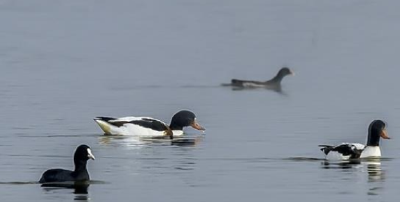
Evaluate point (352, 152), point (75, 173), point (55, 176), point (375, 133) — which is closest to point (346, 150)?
point (352, 152)

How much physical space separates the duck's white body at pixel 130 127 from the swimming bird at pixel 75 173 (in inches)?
317

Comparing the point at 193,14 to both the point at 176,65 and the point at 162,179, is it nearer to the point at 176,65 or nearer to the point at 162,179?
the point at 176,65

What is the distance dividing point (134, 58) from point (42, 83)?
1154 centimetres

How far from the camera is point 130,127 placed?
114 feet

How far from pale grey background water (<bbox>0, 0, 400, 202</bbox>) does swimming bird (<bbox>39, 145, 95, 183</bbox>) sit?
291mm

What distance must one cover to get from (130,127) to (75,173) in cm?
844

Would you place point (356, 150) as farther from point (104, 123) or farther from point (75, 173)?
point (104, 123)

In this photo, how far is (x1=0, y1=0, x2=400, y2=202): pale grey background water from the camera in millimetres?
26828

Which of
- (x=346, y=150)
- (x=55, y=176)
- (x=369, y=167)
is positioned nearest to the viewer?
(x=55, y=176)

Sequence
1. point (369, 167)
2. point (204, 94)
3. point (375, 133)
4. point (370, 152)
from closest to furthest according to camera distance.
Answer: point (369, 167) < point (370, 152) < point (375, 133) < point (204, 94)

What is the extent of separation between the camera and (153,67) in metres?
55.2

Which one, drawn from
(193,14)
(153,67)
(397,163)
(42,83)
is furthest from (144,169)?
(193,14)

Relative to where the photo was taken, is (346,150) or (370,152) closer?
(346,150)

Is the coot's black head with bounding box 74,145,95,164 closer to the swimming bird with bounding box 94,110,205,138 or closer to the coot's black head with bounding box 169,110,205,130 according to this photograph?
the swimming bird with bounding box 94,110,205,138
